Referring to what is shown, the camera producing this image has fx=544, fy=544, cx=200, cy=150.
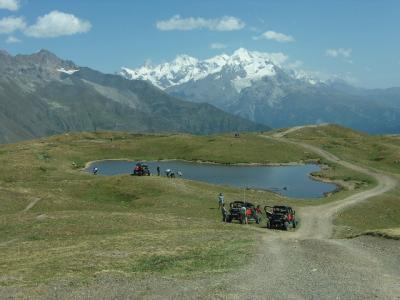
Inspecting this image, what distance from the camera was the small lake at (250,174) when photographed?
111 meters

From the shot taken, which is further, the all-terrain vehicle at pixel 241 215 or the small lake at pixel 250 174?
the small lake at pixel 250 174

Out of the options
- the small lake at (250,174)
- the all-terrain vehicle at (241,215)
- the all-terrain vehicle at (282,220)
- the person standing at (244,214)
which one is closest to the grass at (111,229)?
the all-terrain vehicle at (241,215)

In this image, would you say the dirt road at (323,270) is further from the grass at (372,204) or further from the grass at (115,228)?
the grass at (372,204)

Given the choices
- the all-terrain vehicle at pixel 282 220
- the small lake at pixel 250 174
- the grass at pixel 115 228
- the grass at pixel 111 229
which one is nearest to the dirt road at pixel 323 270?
the grass at pixel 115 228

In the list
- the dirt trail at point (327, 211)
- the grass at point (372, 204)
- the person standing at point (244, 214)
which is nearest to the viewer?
the dirt trail at point (327, 211)

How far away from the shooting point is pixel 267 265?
123 feet

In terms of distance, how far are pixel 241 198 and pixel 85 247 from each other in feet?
133

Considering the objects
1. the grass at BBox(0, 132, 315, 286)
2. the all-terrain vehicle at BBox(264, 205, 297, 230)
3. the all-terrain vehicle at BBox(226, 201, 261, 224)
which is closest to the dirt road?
the grass at BBox(0, 132, 315, 286)

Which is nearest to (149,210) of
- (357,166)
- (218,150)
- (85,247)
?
(85,247)

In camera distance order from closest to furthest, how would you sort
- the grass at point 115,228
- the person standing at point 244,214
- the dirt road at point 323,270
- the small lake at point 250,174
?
the dirt road at point 323,270
the grass at point 115,228
the person standing at point 244,214
the small lake at point 250,174

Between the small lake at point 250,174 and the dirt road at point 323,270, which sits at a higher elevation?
the small lake at point 250,174

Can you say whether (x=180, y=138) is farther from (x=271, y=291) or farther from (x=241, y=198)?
(x=271, y=291)

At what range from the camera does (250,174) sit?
131625 mm

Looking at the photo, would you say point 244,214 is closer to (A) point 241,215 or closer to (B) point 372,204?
(A) point 241,215
